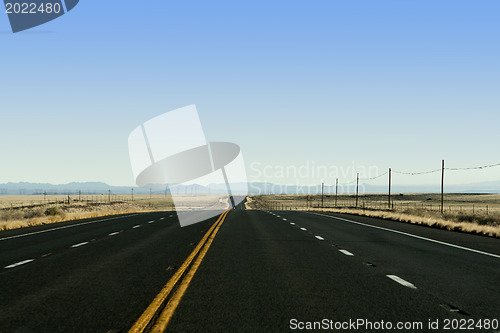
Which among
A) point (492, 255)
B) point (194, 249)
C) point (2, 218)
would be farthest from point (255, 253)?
point (2, 218)

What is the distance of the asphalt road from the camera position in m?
5.93

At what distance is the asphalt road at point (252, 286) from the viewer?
593cm

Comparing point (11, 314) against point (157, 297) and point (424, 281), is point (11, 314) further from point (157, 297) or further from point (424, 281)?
point (424, 281)

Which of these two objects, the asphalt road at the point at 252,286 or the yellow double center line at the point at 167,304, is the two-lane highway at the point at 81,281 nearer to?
the asphalt road at the point at 252,286

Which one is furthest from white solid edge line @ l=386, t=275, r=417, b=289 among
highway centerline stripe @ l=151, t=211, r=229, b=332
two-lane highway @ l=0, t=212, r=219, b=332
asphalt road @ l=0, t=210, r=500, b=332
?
two-lane highway @ l=0, t=212, r=219, b=332

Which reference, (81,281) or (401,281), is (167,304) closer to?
(81,281)

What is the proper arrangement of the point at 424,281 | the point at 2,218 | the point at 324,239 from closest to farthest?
the point at 424,281
the point at 324,239
the point at 2,218

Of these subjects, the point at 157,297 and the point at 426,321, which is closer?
the point at 426,321

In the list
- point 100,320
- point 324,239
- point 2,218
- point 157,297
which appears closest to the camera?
point 100,320

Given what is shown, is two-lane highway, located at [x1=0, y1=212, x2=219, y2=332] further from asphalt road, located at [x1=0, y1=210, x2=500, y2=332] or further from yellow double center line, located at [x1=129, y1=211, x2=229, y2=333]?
yellow double center line, located at [x1=129, y1=211, x2=229, y2=333]

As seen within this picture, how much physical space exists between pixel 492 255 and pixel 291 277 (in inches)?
259

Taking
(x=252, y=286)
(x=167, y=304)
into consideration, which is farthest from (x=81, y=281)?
(x=252, y=286)

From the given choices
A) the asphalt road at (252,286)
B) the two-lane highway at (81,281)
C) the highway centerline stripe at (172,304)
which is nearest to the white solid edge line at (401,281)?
the asphalt road at (252,286)

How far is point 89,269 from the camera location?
9.92 metres
